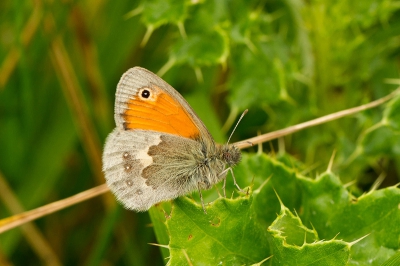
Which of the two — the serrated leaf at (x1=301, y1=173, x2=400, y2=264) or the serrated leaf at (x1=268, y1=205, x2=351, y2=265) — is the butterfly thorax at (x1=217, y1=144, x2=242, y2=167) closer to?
the serrated leaf at (x1=301, y1=173, x2=400, y2=264)

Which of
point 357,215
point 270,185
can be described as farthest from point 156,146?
point 357,215

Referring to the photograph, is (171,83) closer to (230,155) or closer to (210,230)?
(230,155)

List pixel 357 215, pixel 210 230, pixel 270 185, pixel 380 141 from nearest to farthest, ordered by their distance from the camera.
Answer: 1. pixel 210 230
2. pixel 357 215
3. pixel 270 185
4. pixel 380 141

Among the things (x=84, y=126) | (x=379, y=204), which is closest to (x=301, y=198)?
(x=379, y=204)

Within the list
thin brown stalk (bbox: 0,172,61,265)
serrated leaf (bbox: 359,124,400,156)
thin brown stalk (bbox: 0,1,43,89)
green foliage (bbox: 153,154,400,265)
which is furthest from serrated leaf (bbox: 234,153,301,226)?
thin brown stalk (bbox: 0,1,43,89)

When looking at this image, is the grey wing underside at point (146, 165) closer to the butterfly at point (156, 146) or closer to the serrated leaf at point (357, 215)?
the butterfly at point (156, 146)

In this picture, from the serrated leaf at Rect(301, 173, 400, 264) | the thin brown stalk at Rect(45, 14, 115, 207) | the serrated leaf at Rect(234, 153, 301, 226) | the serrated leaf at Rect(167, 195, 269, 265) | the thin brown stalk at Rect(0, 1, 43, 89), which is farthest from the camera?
the thin brown stalk at Rect(0, 1, 43, 89)

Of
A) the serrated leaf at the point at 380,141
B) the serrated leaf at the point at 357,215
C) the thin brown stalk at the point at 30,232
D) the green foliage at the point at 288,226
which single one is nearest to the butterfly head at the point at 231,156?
the green foliage at the point at 288,226
